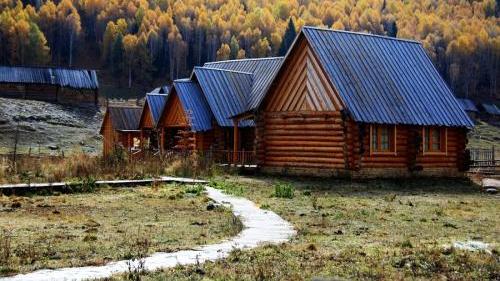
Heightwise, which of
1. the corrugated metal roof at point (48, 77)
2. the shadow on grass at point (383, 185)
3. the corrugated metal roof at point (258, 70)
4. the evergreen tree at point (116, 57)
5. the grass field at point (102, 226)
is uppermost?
the evergreen tree at point (116, 57)

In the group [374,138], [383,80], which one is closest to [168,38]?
[383,80]

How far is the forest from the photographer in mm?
119750

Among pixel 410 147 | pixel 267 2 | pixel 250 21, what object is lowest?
pixel 410 147

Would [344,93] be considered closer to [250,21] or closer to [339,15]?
[250,21]

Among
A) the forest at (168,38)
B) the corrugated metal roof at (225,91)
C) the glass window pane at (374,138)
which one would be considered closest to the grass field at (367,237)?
the glass window pane at (374,138)

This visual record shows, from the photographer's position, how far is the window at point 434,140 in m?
31.6

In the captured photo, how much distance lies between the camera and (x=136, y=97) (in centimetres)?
10569

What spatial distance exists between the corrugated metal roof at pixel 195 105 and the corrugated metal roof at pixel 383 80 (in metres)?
9.06

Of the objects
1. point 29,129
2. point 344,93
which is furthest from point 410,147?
point 29,129

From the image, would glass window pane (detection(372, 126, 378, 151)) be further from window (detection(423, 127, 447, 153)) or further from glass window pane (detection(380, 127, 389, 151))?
window (detection(423, 127, 447, 153))

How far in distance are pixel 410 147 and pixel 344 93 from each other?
15.0 feet

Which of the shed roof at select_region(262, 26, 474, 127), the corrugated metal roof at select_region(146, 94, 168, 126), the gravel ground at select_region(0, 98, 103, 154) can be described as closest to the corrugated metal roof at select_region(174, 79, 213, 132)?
the corrugated metal roof at select_region(146, 94, 168, 126)

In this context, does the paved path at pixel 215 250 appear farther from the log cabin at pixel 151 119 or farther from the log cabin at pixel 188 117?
the log cabin at pixel 151 119

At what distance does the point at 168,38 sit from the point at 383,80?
10491 centimetres
